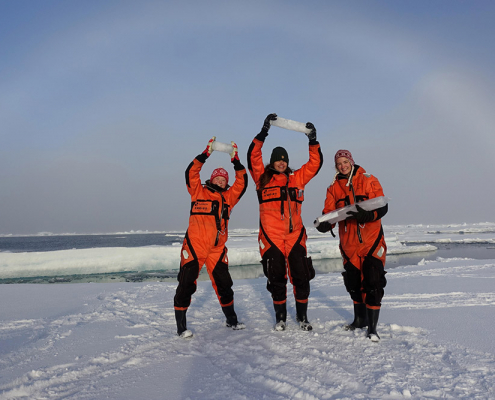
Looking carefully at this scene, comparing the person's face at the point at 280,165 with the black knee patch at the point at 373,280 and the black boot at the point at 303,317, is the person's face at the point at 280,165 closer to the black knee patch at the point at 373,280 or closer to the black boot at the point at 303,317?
the black knee patch at the point at 373,280

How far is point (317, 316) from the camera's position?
11.8 feet

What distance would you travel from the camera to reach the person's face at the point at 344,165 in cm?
311

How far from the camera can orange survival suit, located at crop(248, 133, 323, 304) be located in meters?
3.12

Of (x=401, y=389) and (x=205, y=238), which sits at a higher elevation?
(x=205, y=238)

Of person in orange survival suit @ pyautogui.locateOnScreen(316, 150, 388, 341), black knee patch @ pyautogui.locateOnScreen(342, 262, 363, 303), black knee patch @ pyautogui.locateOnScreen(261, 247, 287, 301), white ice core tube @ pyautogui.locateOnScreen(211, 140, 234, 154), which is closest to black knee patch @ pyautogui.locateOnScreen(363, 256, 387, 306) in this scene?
person in orange survival suit @ pyautogui.locateOnScreen(316, 150, 388, 341)

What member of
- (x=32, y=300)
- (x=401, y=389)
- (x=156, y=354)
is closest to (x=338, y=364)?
(x=401, y=389)

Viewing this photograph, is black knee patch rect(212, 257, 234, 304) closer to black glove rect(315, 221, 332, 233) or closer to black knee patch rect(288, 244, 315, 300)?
black knee patch rect(288, 244, 315, 300)

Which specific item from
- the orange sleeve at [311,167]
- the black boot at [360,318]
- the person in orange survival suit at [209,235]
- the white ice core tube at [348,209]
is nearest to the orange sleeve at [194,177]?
the person in orange survival suit at [209,235]

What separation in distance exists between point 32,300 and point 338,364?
17.0ft

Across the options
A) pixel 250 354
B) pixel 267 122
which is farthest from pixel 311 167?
pixel 250 354

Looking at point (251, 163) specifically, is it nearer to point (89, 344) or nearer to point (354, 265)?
point (354, 265)

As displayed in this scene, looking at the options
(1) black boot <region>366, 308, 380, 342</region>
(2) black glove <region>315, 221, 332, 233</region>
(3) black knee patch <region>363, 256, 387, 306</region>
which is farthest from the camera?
(2) black glove <region>315, 221, 332, 233</region>

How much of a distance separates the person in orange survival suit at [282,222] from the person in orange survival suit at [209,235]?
0.33 meters

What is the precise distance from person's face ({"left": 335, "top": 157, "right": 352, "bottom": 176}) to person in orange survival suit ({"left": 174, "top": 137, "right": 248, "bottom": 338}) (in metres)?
1.08
